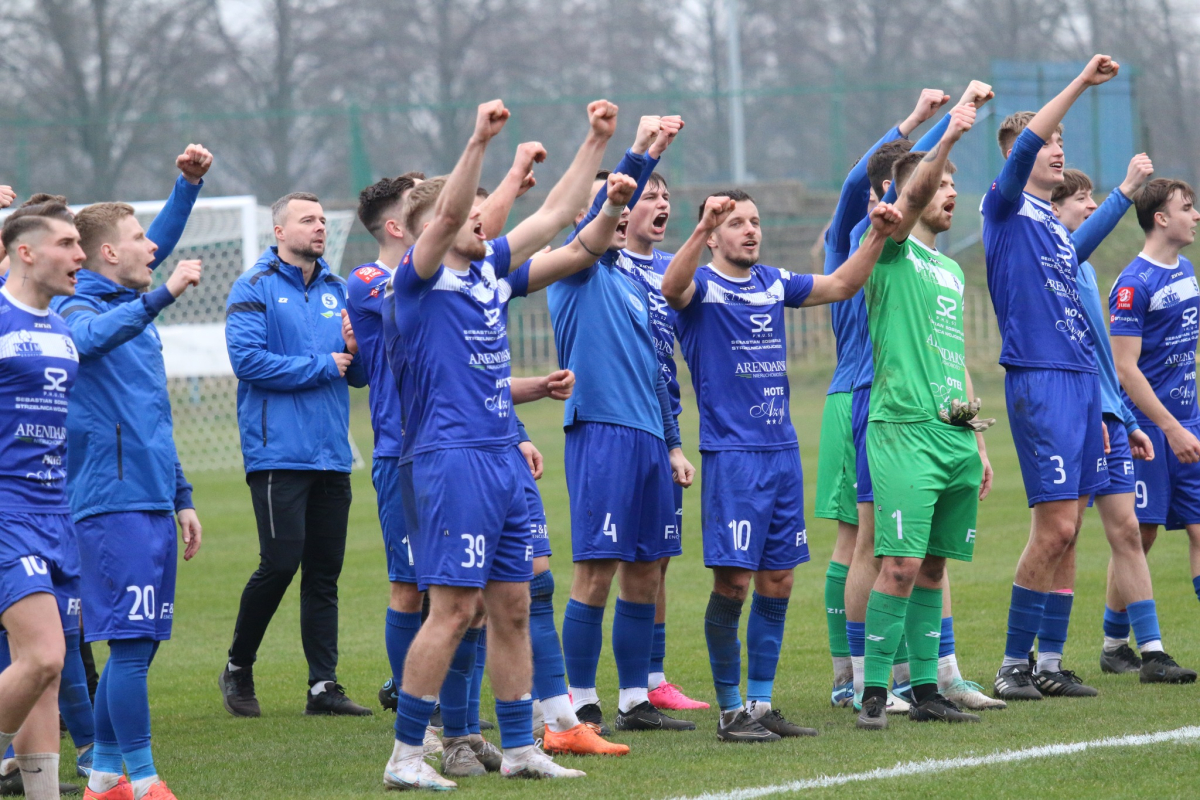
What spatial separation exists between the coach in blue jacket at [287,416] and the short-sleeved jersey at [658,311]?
147cm

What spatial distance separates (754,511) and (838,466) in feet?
4.42

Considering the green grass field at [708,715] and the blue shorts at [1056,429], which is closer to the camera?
the green grass field at [708,715]

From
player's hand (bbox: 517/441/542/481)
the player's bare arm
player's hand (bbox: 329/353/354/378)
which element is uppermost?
the player's bare arm

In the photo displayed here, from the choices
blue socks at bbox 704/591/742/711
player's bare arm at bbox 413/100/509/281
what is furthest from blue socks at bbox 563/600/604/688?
player's bare arm at bbox 413/100/509/281

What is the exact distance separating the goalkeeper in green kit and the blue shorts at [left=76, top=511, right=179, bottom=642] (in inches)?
114

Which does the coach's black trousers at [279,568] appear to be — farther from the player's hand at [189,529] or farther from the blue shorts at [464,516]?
the blue shorts at [464,516]

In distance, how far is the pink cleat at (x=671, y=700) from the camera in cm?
711

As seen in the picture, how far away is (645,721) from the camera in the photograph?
21.5 feet

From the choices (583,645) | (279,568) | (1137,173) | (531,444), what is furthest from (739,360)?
(279,568)

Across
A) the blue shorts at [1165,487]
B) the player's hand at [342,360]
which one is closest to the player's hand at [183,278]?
the player's hand at [342,360]

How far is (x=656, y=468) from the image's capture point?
6535 mm

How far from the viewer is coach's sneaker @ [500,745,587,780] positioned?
547 centimetres

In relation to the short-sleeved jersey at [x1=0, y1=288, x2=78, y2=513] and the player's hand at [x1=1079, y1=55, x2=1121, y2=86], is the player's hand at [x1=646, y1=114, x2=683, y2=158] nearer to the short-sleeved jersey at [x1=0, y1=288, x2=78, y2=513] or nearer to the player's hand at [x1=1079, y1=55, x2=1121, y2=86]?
the player's hand at [x1=1079, y1=55, x2=1121, y2=86]

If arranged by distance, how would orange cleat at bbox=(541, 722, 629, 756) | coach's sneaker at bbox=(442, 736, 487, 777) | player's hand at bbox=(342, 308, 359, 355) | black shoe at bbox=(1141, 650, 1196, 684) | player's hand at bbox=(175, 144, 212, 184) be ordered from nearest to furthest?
coach's sneaker at bbox=(442, 736, 487, 777) → orange cleat at bbox=(541, 722, 629, 756) → player's hand at bbox=(175, 144, 212, 184) → player's hand at bbox=(342, 308, 359, 355) → black shoe at bbox=(1141, 650, 1196, 684)
